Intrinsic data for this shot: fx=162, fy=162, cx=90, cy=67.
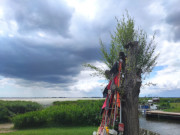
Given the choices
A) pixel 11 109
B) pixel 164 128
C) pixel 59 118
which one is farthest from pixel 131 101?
pixel 11 109

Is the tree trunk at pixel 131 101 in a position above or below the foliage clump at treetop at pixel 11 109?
above

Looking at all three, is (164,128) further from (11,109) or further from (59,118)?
(11,109)

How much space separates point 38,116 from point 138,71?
7687 millimetres

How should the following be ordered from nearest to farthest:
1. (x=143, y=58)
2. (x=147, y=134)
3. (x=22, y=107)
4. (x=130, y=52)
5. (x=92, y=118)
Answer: (x=130, y=52) < (x=143, y=58) < (x=147, y=134) < (x=92, y=118) < (x=22, y=107)

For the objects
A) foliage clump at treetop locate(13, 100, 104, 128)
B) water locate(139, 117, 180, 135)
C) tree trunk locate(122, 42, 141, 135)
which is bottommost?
water locate(139, 117, 180, 135)

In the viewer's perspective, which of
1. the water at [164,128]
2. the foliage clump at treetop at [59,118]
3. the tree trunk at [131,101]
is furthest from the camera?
the water at [164,128]

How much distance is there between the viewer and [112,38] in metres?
9.60

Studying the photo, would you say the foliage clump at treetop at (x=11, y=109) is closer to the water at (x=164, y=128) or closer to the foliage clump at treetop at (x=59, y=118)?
the foliage clump at treetop at (x=59, y=118)

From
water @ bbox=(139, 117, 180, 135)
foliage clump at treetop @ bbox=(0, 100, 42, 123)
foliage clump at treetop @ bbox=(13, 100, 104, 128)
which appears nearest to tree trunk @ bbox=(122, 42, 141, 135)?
foliage clump at treetop @ bbox=(13, 100, 104, 128)

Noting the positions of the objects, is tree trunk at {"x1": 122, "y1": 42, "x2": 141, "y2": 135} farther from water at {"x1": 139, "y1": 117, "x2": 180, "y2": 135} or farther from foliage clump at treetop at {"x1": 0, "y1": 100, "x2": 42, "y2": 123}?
foliage clump at treetop at {"x1": 0, "y1": 100, "x2": 42, "y2": 123}

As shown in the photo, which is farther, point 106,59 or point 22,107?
point 22,107

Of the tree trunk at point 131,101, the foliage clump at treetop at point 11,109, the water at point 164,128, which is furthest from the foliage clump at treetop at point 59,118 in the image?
the water at point 164,128

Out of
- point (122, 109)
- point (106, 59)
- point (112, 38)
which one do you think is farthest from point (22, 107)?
point (122, 109)

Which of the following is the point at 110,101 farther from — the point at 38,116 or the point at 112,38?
the point at 38,116
